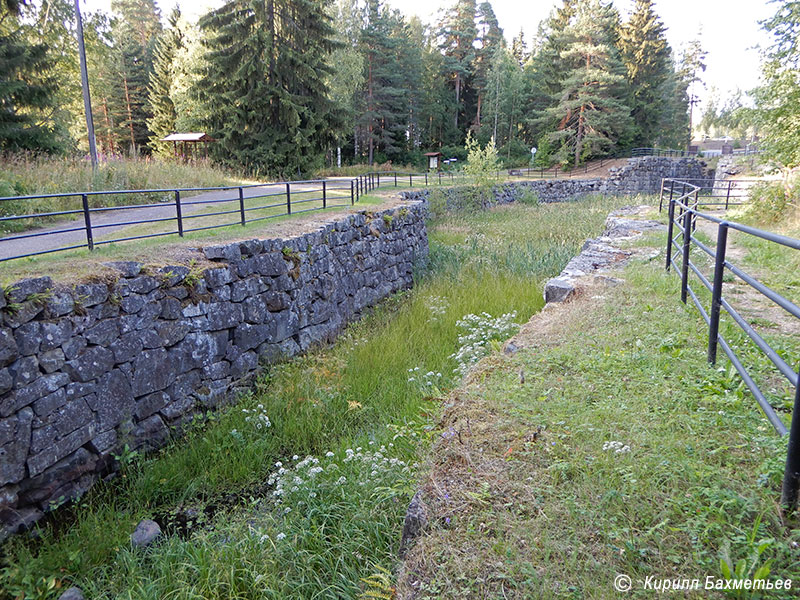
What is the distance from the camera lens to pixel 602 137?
40688mm

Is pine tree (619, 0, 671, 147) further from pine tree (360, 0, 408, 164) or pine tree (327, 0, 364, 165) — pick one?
pine tree (327, 0, 364, 165)

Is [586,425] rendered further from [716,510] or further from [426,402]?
[426,402]

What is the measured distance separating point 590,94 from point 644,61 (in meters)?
8.98

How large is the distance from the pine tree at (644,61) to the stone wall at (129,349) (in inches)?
1805

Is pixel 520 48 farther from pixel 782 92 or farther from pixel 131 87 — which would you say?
pixel 782 92

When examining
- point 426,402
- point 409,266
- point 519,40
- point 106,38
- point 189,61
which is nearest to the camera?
point 426,402

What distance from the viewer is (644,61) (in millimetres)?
45719

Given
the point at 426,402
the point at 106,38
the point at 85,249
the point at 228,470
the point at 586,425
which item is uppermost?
the point at 106,38

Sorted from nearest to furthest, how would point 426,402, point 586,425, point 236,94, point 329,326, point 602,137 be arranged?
1. point 586,425
2. point 426,402
3. point 329,326
4. point 236,94
5. point 602,137

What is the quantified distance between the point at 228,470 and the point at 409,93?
45859mm

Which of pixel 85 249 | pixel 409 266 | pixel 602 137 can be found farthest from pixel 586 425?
pixel 602 137

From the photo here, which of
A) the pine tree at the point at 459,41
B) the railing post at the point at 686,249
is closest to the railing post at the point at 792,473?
the railing post at the point at 686,249

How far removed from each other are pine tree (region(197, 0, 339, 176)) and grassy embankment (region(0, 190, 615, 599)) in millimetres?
16062

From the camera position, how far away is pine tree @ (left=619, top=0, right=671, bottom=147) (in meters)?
45.8
